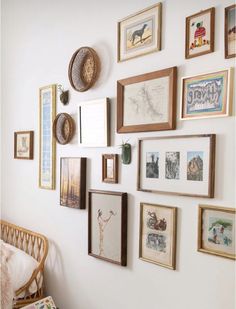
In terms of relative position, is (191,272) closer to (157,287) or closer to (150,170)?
(157,287)

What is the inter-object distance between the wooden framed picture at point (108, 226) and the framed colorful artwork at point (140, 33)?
746 mm

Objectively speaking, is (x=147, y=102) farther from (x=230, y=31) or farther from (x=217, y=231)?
(x=217, y=231)

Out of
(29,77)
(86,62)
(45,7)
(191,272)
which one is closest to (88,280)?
(191,272)

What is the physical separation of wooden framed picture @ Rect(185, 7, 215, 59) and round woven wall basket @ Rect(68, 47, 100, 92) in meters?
0.61

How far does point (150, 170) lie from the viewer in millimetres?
1469

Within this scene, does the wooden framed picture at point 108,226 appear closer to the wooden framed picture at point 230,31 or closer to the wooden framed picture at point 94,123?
the wooden framed picture at point 94,123

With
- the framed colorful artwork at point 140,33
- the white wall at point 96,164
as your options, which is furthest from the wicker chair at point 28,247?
the framed colorful artwork at point 140,33

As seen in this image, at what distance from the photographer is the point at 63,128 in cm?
199

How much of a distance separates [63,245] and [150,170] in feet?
3.07

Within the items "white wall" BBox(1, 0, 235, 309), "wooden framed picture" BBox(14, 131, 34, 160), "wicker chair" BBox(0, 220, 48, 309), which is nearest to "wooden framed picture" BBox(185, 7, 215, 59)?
"white wall" BBox(1, 0, 235, 309)

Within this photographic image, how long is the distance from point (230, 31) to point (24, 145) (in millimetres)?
1796

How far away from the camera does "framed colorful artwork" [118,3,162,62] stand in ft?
4.74

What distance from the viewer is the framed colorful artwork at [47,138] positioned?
2.12m

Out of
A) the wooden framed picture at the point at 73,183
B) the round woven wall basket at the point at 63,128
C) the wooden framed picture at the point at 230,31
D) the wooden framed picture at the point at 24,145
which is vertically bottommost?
the wooden framed picture at the point at 73,183
